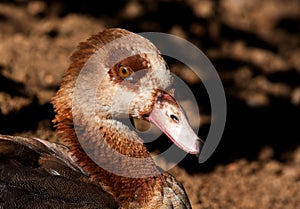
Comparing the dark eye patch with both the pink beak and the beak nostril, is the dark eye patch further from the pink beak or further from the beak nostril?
the beak nostril

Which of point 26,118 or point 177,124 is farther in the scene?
point 26,118

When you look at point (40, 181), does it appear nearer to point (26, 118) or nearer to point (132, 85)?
point (132, 85)

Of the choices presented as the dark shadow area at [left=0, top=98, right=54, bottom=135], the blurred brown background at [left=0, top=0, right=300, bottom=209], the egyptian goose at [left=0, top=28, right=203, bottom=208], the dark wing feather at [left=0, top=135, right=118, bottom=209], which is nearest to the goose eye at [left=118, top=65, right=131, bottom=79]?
the egyptian goose at [left=0, top=28, right=203, bottom=208]

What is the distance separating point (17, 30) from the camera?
614 centimetres

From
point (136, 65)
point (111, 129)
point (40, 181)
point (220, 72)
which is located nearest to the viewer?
point (40, 181)

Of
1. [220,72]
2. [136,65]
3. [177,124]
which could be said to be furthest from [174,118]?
[220,72]

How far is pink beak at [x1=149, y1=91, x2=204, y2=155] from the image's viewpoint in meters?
3.96

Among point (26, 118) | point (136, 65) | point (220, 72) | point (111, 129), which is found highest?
point (136, 65)

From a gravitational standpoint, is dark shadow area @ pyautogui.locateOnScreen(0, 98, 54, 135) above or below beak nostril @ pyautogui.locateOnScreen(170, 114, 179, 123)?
below

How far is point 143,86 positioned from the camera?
13.1 ft

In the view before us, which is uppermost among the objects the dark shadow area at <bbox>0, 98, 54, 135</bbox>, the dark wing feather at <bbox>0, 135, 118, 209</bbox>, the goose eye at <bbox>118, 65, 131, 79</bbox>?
the goose eye at <bbox>118, 65, 131, 79</bbox>

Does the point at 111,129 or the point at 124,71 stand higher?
the point at 124,71

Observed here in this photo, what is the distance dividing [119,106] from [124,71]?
0.27 metres

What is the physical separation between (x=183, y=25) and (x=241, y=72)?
0.91 metres
